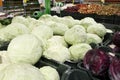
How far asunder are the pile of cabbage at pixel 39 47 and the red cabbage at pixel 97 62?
212 millimetres

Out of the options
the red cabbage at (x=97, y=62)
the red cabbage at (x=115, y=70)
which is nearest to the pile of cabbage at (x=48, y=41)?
the red cabbage at (x=97, y=62)

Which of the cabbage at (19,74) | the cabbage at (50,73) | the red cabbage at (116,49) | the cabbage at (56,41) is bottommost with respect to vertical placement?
the cabbage at (50,73)

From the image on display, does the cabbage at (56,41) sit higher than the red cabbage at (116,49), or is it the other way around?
A: the cabbage at (56,41)

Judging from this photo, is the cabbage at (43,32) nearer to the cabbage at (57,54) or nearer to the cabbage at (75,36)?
the cabbage at (75,36)

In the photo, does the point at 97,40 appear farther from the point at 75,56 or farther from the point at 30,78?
the point at 30,78

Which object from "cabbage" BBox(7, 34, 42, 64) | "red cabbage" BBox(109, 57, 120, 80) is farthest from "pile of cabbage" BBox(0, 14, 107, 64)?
"red cabbage" BBox(109, 57, 120, 80)

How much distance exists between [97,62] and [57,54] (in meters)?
0.39

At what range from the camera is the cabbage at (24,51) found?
4.91 ft

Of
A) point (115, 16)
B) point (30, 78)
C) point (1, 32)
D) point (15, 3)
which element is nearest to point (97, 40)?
point (1, 32)

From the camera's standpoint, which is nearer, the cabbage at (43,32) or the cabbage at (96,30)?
the cabbage at (43,32)

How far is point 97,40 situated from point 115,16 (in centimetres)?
228

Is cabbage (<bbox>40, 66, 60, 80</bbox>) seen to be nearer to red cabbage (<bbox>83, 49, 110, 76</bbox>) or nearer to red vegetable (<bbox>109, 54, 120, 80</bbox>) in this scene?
red cabbage (<bbox>83, 49, 110, 76</bbox>)

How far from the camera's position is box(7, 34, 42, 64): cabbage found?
4.91 feet

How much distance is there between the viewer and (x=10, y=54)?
1.53 meters
